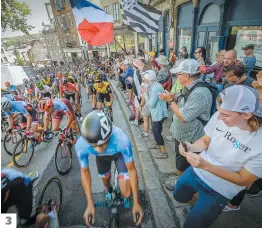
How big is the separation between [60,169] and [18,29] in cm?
1978

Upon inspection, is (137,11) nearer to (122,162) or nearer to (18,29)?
(122,162)

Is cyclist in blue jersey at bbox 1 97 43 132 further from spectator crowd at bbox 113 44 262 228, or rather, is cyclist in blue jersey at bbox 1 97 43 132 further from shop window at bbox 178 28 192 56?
shop window at bbox 178 28 192 56

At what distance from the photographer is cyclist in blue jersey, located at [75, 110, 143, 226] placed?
1924 mm

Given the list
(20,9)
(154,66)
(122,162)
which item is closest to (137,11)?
(154,66)

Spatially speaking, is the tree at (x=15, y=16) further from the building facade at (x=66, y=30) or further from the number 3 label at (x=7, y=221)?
the number 3 label at (x=7, y=221)

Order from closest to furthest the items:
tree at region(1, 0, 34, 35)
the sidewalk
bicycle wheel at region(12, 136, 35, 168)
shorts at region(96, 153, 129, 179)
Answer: shorts at region(96, 153, 129, 179), the sidewalk, bicycle wheel at region(12, 136, 35, 168), tree at region(1, 0, 34, 35)

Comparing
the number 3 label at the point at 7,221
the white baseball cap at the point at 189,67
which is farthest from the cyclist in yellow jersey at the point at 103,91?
the number 3 label at the point at 7,221

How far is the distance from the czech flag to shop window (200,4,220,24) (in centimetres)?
571

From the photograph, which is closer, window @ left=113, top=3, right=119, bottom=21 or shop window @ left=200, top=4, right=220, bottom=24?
shop window @ left=200, top=4, right=220, bottom=24

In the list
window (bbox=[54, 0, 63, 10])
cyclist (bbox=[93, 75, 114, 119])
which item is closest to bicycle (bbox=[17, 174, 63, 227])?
cyclist (bbox=[93, 75, 114, 119])

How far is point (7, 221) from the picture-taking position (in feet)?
5.18

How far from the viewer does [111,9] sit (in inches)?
1116

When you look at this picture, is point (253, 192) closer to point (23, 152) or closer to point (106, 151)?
point (106, 151)

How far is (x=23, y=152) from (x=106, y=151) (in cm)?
373
